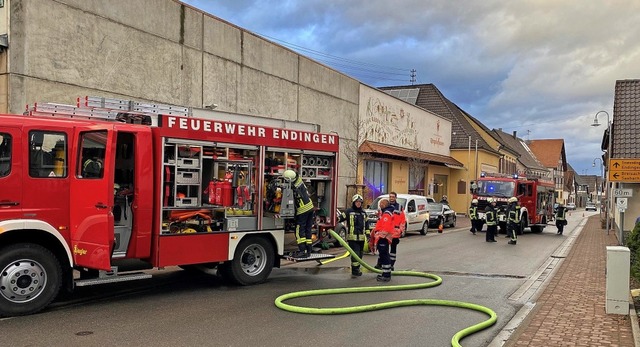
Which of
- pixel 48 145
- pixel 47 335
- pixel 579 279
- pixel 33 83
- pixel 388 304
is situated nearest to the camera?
pixel 47 335

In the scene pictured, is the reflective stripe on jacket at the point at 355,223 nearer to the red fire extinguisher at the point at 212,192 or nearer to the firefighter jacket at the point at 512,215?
the red fire extinguisher at the point at 212,192

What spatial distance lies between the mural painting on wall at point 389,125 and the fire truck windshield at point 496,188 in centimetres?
726

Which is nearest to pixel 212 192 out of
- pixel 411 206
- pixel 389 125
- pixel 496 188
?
pixel 411 206

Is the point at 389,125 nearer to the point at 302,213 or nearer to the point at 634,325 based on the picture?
the point at 302,213

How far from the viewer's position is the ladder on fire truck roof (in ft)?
26.3

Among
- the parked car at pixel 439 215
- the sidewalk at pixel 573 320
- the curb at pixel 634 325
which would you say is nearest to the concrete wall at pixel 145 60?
the parked car at pixel 439 215

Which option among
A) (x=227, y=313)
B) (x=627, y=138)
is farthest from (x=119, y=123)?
(x=627, y=138)

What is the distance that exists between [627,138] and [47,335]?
74.6 feet

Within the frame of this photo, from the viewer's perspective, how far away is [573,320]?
7.30m

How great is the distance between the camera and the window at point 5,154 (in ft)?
22.3

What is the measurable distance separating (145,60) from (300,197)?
26.9 feet

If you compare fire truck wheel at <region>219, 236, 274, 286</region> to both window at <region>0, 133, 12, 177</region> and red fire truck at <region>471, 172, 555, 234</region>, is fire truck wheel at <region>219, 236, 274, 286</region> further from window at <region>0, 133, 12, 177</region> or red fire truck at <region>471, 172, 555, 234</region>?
red fire truck at <region>471, 172, 555, 234</region>

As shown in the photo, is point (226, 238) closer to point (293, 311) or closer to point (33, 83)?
point (293, 311)

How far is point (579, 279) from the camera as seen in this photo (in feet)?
35.9
